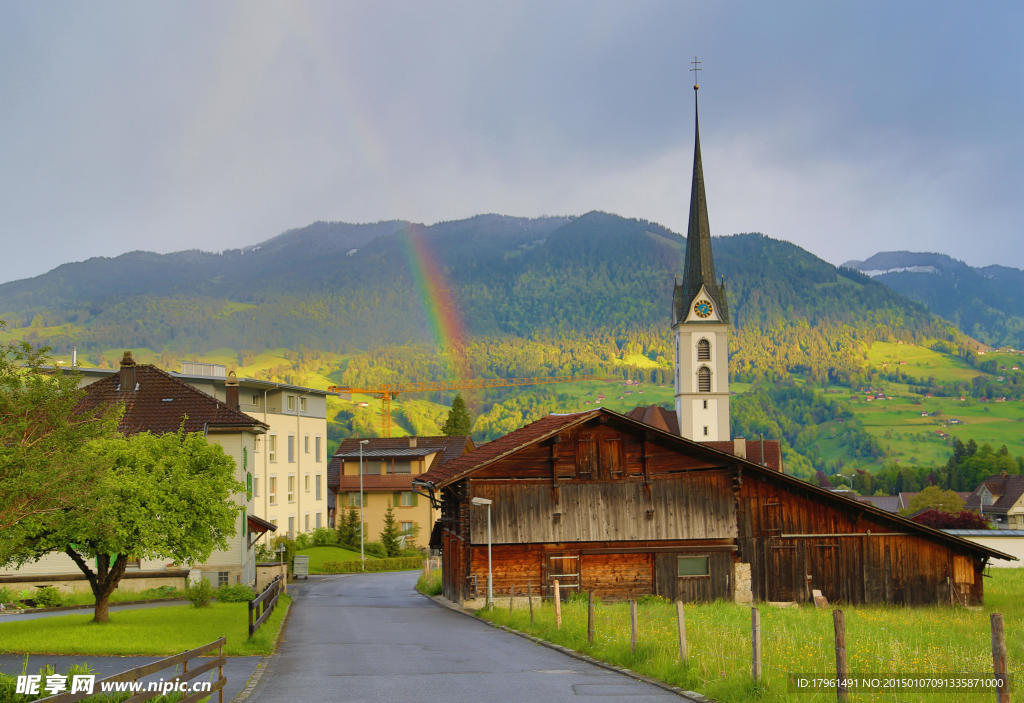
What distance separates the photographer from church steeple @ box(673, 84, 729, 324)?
139375mm

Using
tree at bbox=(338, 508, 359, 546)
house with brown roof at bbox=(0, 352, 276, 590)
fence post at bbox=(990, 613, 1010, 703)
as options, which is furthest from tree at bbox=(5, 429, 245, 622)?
tree at bbox=(338, 508, 359, 546)

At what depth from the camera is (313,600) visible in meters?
43.5

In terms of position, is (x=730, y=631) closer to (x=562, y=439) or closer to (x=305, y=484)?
(x=562, y=439)

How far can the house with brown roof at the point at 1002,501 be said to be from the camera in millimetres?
132000

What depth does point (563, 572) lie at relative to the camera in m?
37.3

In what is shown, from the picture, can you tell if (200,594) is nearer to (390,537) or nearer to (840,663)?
(840,663)

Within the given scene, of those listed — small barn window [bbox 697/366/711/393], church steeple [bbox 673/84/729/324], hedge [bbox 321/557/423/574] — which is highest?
church steeple [bbox 673/84/729/324]

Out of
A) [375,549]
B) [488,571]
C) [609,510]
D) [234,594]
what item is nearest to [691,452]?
[609,510]

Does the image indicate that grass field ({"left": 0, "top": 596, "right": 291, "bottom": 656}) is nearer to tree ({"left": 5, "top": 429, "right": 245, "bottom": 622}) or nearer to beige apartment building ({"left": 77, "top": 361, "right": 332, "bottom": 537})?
tree ({"left": 5, "top": 429, "right": 245, "bottom": 622})

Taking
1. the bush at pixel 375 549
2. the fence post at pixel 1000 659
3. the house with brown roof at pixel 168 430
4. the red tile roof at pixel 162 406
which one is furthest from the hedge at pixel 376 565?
the fence post at pixel 1000 659

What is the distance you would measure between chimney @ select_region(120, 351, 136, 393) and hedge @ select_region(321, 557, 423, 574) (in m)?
28.0

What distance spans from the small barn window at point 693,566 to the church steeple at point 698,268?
102m

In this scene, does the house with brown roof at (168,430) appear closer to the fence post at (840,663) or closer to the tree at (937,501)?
the fence post at (840,663)

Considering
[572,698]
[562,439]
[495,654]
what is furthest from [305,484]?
[572,698]
